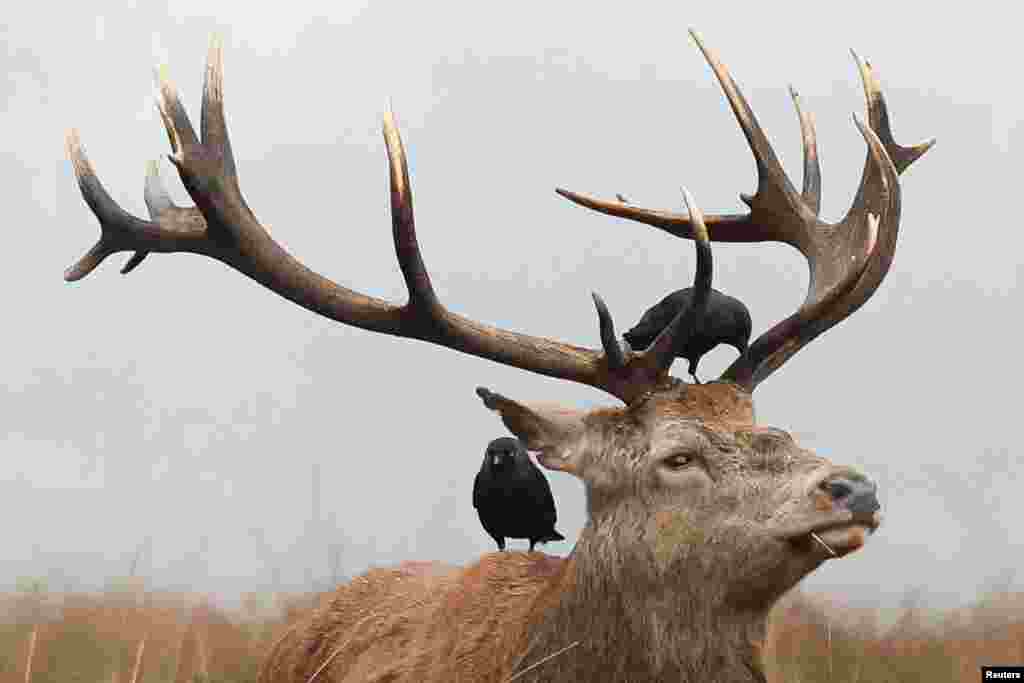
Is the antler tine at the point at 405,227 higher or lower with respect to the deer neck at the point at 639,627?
higher

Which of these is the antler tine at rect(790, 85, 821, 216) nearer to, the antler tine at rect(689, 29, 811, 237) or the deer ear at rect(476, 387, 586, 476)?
the antler tine at rect(689, 29, 811, 237)

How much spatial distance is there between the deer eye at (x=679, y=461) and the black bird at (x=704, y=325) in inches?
35.6

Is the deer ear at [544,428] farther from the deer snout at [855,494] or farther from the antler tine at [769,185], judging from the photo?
the antler tine at [769,185]

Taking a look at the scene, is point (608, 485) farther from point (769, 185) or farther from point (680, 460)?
point (769, 185)

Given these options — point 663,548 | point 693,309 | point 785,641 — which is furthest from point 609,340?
point 785,641

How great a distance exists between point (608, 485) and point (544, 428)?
1.01ft

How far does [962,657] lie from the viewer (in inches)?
262

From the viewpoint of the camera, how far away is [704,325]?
496cm

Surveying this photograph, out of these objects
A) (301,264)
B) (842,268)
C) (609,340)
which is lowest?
(609,340)

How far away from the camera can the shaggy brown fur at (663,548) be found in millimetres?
3824

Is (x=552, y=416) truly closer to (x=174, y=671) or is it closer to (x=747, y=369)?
(x=747, y=369)

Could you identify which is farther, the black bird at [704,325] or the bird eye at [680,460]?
the black bird at [704,325]

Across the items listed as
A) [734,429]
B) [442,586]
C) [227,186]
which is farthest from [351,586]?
[734,429]

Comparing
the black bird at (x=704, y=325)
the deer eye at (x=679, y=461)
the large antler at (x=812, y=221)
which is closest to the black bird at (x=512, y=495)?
the black bird at (x=704, y=325)
